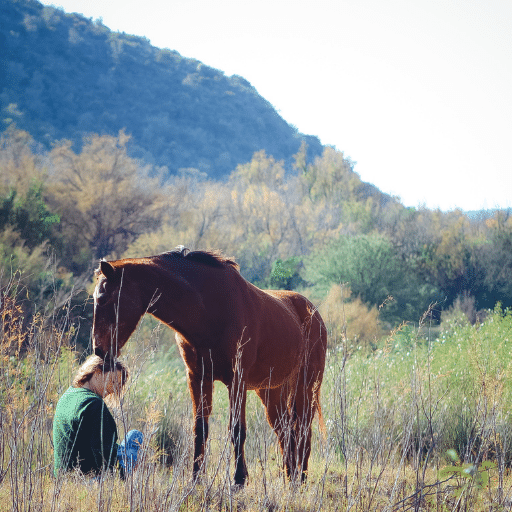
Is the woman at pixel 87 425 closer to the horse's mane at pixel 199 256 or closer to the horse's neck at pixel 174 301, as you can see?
the horse's neck at pixel 174 301

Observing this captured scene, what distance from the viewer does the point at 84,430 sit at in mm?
3084

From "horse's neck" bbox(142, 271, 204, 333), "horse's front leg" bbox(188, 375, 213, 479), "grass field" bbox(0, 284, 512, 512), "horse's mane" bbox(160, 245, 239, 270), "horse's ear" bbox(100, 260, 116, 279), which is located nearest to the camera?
"grass field" bbox(0, 284, 512, 512)

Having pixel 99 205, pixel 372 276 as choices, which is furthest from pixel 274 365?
pixel 99 205

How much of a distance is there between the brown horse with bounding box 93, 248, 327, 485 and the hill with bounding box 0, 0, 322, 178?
54.3m

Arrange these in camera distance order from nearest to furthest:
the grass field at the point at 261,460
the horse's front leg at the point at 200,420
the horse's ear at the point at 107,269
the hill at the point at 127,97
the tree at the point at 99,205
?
the grass field at the point at 261,460
the horse's ear at the point at 107,269
the horse's front leg at the point at 200,420
the tree at the point at 99,205
the hill at the point at 127,97

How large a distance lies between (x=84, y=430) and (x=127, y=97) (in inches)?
3020

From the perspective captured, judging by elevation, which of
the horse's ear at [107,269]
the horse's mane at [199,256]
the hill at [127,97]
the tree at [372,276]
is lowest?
the tree at [372,276]

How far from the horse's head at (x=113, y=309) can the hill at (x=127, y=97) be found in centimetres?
5457

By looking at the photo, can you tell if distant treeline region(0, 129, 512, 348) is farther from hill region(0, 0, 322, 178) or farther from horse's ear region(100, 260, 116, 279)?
hill region(0, 0, 322, 178)

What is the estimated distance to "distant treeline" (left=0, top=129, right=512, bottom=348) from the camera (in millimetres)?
17906

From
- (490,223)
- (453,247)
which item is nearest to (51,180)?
(453,247)

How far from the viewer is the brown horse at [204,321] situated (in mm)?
2529

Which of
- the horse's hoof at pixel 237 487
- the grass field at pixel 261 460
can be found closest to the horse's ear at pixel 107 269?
the grass field at pixel 261 460

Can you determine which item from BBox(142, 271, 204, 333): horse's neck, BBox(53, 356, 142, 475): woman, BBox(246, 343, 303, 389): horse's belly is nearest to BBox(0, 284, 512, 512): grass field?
BBox(53, 356, 142, 475): woman
